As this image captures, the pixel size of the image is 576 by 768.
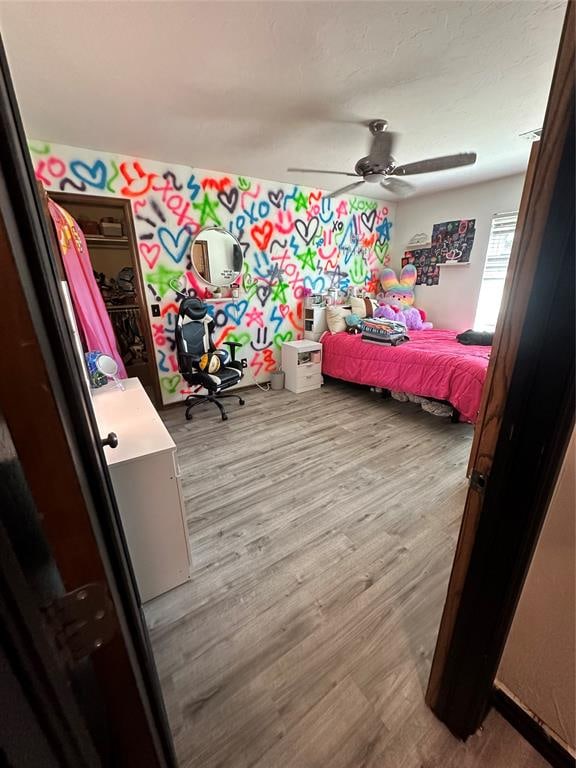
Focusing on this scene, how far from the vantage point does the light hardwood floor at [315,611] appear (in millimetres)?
970

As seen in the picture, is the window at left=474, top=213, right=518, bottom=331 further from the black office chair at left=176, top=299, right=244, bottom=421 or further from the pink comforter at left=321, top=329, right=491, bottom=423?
the black office chair at left=176, top=299, right=244, bottom=421

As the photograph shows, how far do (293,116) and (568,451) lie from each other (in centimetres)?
247

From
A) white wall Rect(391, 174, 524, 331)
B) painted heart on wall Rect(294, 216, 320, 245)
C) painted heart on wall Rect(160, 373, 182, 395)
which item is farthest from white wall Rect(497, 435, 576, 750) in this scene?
white wall Rect(391, 174, 524, 331)

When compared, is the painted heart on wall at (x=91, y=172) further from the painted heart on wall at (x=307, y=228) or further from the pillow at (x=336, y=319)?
the pillow at (x=336, y=319)

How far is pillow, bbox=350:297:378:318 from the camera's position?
416 centimetres

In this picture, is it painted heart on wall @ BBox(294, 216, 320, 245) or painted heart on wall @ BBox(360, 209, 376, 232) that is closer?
painted heart on wall @ BBox(294, 216, 320, 245)

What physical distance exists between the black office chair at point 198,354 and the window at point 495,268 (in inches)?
126

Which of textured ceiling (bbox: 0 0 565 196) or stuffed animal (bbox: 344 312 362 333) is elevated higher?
textured ceiling (bbox: 0 0 565 196)

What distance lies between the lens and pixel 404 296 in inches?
180

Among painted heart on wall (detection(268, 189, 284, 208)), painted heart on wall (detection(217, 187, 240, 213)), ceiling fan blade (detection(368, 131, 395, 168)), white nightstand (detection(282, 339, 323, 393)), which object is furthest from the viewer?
white nightstand (detection(282, 339, 323, 393))

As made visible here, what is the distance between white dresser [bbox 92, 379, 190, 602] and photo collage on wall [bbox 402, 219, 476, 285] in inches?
171

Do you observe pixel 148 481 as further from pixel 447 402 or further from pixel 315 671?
pixel 447 402

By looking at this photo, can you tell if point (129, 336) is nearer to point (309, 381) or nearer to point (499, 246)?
point (309, 381)

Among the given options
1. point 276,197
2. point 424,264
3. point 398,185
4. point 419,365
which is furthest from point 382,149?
point 424,264
